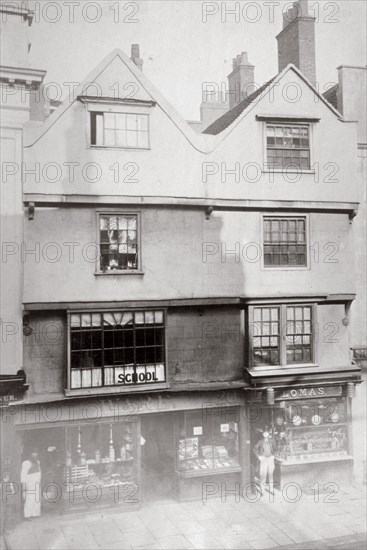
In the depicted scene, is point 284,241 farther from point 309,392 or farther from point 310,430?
point 310,430

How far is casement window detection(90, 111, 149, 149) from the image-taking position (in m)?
12.7

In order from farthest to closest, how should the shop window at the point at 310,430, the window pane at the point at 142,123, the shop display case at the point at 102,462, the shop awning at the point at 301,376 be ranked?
the shop window at the point at 310,430 → the shop awning at the point at 301,376 → the window pane at the point at 142,123 → the shop display case at the point at 102,462

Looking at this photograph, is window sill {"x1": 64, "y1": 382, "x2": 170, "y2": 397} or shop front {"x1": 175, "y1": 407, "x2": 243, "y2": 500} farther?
shop front {"x1": 175, "y1": 407, "x2": 243, "y2": 500}

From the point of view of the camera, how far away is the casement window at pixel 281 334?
13820 mm

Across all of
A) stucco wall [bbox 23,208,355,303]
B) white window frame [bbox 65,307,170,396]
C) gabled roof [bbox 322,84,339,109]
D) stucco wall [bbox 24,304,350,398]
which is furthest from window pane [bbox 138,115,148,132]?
gabled roof [bbox 322,84,339,109]

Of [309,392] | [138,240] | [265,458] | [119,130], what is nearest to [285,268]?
[309,392]

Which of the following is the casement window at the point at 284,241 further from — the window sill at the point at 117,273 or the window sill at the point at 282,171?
the window sill at the point at 117,273

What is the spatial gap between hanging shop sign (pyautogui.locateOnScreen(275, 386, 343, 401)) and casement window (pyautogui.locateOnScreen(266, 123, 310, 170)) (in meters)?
5.67

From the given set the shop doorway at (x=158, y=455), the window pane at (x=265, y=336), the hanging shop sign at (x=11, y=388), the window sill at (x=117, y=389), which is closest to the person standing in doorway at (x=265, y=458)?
the window pane at (x=265, y=336)

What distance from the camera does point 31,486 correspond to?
12.3 metres

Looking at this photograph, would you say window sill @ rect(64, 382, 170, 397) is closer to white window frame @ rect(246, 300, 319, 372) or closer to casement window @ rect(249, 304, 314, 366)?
white window frame @ rect(246, 300, 319, 372)

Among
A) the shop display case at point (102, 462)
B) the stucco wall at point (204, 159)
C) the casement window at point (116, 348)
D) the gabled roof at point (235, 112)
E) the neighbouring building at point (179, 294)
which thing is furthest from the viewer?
the gabled roof at point (235, 112)

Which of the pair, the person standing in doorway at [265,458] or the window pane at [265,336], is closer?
the person standing in doorway at [265,458]

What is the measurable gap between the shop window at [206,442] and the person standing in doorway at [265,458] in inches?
23.4
